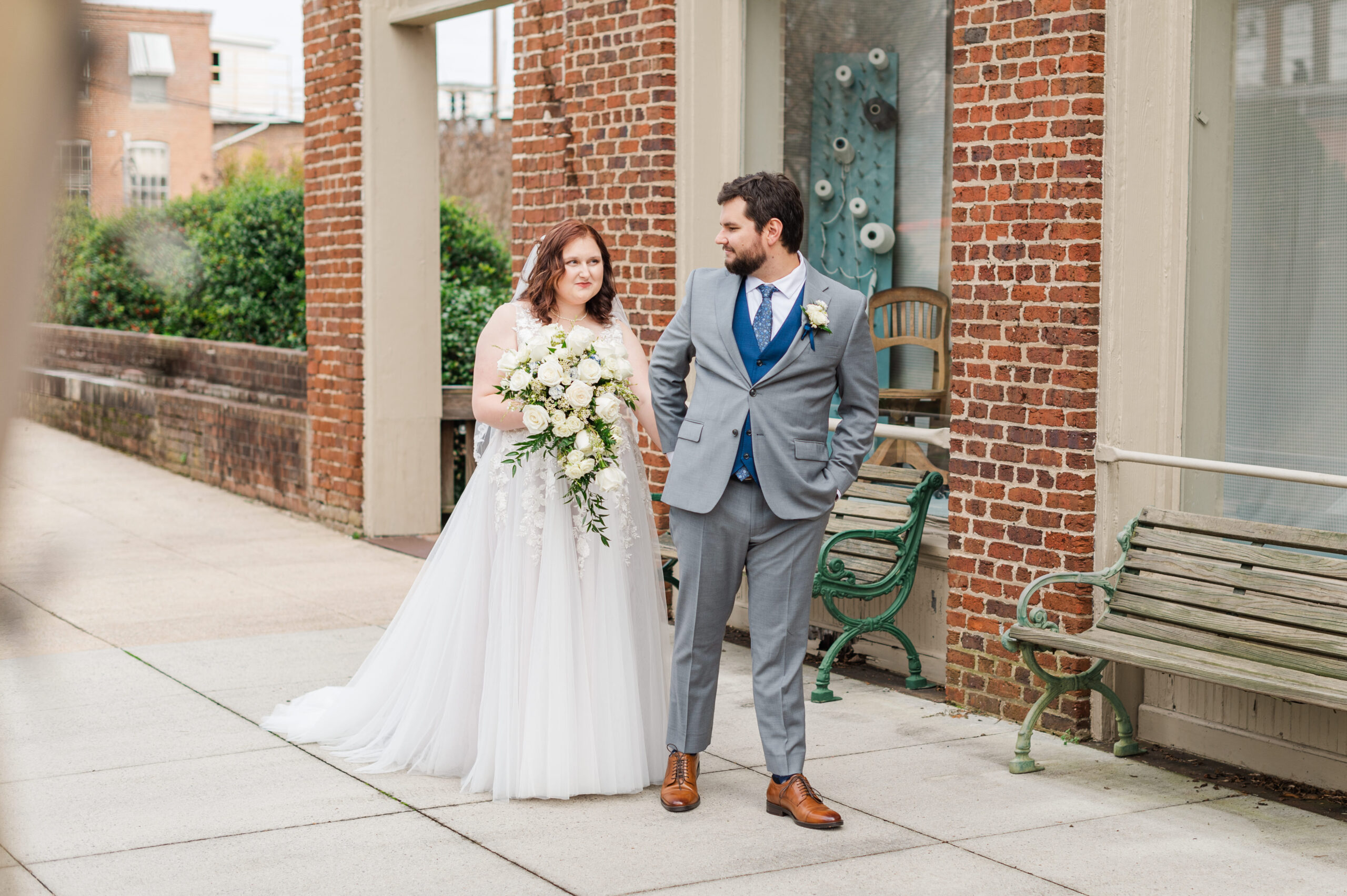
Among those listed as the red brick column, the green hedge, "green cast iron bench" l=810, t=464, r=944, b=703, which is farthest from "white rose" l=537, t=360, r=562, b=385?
the green hedge

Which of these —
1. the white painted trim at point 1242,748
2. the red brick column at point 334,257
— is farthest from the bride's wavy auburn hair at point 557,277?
the red brick column at point 334,257

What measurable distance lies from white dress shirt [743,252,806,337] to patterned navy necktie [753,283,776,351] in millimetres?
10

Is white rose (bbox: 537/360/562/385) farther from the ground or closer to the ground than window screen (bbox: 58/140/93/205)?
closer to the ground

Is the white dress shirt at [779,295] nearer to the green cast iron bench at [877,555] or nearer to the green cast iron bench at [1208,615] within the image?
the green cast iron bench at [1208,615]

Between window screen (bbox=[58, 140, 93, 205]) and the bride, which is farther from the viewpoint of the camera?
the bride

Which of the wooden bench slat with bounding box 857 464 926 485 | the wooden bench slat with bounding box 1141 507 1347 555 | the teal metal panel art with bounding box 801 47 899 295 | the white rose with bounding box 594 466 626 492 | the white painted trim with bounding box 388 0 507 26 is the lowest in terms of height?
the wooden bench slat with bounding box 1141 507 1347 555

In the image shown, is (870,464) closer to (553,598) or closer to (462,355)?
(553,598)

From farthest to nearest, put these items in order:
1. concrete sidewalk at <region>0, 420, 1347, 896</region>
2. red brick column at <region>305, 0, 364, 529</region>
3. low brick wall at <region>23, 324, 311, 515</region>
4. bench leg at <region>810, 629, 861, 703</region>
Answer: low brick wall at <region>23, 324, 311, 515</region>
red brick column at <region>305, 0, 364, 529</region>
bench leg at <region>810, 629, 861, 703</region>
concrete sidewalk at <region>0, 420, 1347, 896</region>

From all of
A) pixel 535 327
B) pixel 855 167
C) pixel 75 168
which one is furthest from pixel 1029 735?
pixel 75 168

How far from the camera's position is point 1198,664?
4918mm

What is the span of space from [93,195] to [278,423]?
11112 millimetres

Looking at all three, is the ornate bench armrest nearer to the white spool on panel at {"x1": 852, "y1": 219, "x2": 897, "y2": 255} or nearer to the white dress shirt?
the white dress shirt

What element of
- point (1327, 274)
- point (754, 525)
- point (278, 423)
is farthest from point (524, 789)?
point (278, 423)

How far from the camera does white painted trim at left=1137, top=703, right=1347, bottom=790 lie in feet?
16.8
